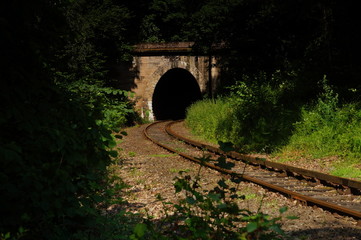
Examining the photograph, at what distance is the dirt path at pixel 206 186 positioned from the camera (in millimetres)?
4664

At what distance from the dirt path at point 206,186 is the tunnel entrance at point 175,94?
76.2 ft

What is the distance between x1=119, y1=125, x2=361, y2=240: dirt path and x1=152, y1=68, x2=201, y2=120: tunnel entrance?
23.2 meters

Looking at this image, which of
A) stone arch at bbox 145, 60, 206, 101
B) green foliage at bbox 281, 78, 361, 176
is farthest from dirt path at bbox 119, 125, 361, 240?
stone arch at bbox 145, 60, 206, 101

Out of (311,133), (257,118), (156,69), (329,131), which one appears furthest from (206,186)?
(156,69)

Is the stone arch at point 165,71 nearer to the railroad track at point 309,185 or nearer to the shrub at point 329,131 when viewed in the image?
the shrub at point 329,131

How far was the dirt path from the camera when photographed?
4664mm

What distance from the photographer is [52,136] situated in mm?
2805

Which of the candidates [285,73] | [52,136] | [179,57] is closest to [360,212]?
[52,136]

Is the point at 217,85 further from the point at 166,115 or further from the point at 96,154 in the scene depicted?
the point at 96,154

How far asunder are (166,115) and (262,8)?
21.4 metres

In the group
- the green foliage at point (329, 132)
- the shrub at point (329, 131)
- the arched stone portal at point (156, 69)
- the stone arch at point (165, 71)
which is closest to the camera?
the green foliage at point (329, 132)

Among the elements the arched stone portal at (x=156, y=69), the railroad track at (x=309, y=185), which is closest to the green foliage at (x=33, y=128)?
the railroad track at (x=309, y=185)

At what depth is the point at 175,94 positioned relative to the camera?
124ft

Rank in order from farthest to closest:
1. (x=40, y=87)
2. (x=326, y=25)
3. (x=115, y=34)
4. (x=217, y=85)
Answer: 1. (x=217, y=85)
2. (x=115, y=34)
3. (x=326, y=25)
4. (x=40, y=87)
